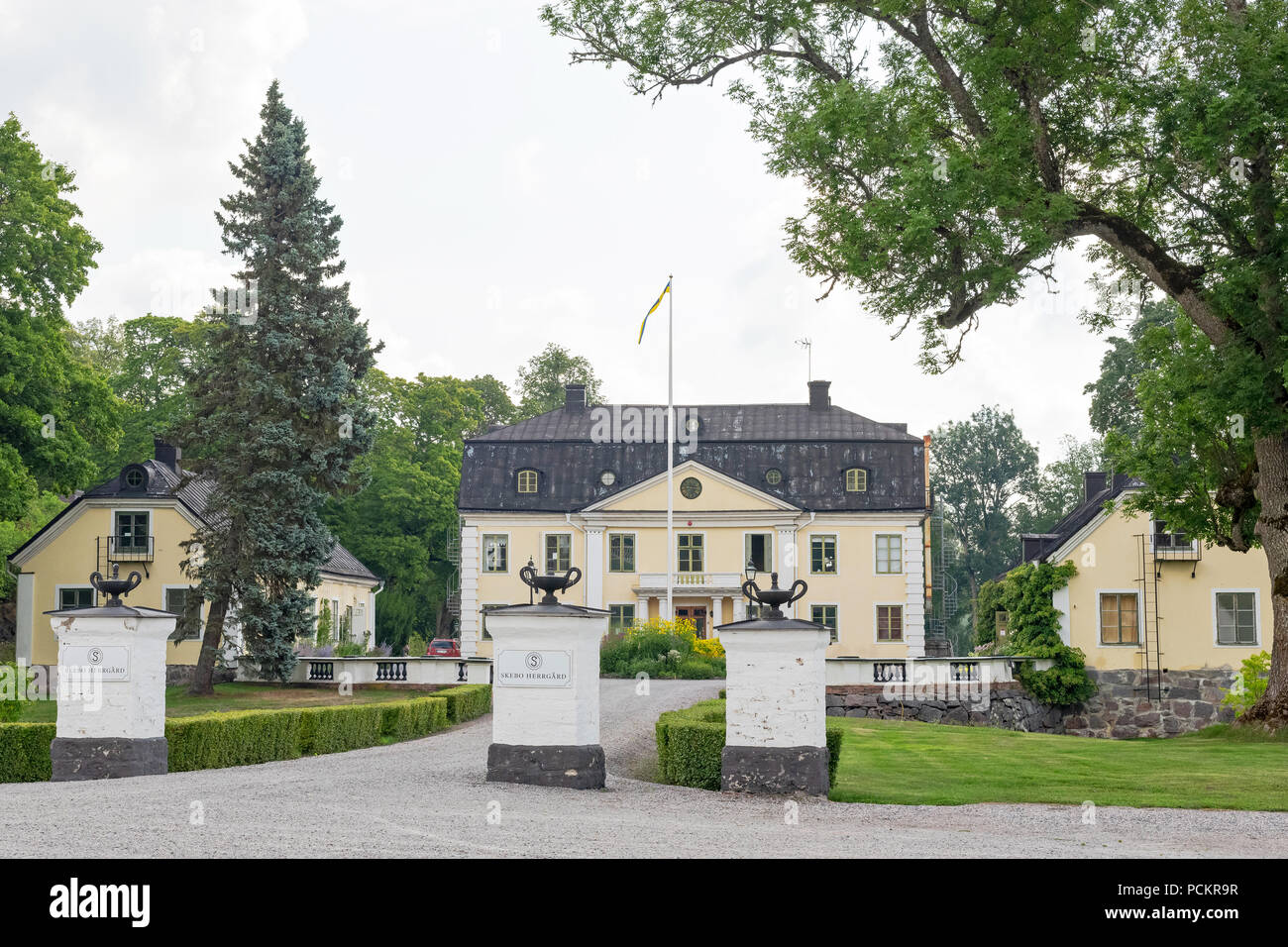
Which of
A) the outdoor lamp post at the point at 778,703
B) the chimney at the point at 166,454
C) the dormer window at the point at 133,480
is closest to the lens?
the outdoor lamp post at the point at 778,703

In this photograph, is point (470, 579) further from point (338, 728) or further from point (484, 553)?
point (338, 728)

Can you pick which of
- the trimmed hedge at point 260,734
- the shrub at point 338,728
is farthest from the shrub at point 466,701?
the shrub at point 338,728

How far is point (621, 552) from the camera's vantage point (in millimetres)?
45594

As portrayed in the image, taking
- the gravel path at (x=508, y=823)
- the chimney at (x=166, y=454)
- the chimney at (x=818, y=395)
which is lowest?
the gravel path at (x=508, y=823)

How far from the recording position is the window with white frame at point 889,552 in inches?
1763

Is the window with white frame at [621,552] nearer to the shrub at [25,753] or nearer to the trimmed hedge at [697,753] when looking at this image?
the trimmed hedge at [697,753]

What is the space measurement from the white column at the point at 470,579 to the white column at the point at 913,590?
14731 millimetres

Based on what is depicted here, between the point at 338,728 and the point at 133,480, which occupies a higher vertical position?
the point at 133,480

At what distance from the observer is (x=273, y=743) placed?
16797 mm

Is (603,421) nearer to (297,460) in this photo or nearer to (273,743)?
(297,460)

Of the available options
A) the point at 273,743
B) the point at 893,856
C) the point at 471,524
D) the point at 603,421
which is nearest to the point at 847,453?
the point at 603,421

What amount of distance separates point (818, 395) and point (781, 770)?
36.7 m

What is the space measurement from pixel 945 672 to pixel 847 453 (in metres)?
15.8

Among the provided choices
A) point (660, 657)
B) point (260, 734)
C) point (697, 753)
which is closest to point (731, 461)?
point (660, 657)
